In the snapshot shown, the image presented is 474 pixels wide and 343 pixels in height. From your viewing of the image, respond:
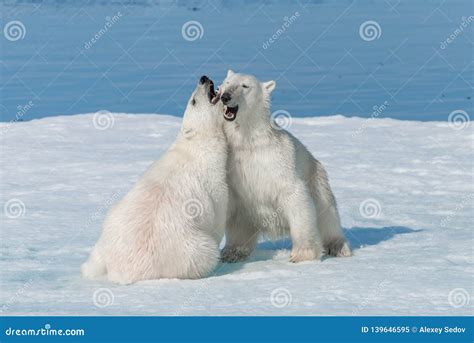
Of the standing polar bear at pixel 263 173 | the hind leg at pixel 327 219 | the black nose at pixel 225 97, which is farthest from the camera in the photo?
the hind leg at pixel 327 219

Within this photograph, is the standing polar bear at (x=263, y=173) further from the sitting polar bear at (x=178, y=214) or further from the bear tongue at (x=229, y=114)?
the sitting polar bear at (x=178, y=214)

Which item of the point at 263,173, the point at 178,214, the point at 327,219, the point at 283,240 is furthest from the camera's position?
the point at 283,240

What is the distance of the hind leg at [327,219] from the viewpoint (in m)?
7.23

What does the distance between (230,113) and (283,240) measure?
57.8 inches

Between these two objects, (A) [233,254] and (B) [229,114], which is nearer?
(B) [229,114]

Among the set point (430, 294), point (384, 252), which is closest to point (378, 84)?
point (384, 252)

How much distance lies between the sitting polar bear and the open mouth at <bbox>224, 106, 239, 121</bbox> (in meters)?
0.06

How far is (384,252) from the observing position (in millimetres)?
7191

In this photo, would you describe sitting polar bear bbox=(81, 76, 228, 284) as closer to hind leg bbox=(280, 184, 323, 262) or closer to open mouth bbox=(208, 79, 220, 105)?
open mouth bbox=(208, 79, 220, 105)

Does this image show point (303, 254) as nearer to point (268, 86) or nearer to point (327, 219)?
point (327, 219)

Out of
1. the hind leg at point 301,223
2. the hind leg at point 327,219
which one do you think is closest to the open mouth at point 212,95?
the hind leg at point 301,223

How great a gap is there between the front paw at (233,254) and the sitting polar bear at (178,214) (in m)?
0.47

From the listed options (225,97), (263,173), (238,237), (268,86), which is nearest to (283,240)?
(238,237)

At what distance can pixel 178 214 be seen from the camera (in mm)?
6195
